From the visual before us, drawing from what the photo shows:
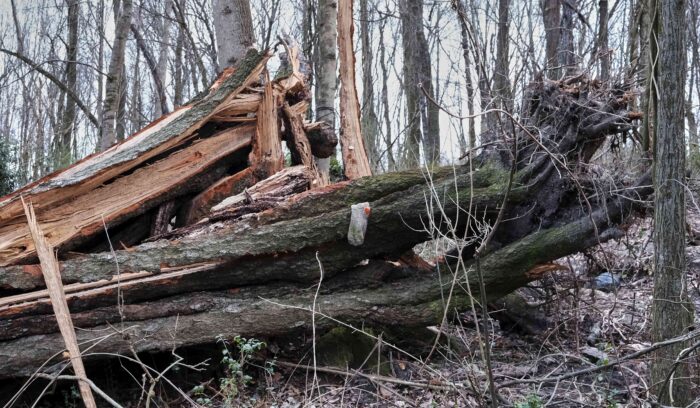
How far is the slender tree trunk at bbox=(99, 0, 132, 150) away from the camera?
28.7 ft

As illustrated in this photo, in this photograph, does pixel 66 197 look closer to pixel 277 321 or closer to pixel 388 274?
pixel 277 321

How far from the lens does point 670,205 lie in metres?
2.95

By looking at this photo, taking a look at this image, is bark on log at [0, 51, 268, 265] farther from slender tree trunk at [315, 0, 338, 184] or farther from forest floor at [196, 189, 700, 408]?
slender tree trunk at [315, 0, 338, 184]

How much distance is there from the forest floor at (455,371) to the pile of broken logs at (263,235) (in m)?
0.32

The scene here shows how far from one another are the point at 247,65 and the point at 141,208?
1513 millimetres

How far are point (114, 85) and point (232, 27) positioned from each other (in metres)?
3.43

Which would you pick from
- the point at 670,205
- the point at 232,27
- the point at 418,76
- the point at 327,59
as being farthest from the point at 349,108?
the point at 418,76

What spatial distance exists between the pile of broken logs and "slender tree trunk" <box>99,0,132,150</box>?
443 cm

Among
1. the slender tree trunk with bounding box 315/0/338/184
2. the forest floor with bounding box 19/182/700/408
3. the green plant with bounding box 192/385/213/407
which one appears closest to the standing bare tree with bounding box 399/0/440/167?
the slender tree trunk with bounding box 315/0/338/184

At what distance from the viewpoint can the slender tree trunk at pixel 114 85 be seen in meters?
8.73

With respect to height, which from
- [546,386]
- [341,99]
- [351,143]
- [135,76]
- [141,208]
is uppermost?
[135,76]

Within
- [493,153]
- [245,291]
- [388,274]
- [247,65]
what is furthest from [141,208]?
[493,153]

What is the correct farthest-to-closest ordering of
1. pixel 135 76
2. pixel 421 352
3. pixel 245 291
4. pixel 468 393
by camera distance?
pixel 135 76 < pixel 421 352 < pixel 245 291 < pixel 468 393

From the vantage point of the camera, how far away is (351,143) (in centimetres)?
607
